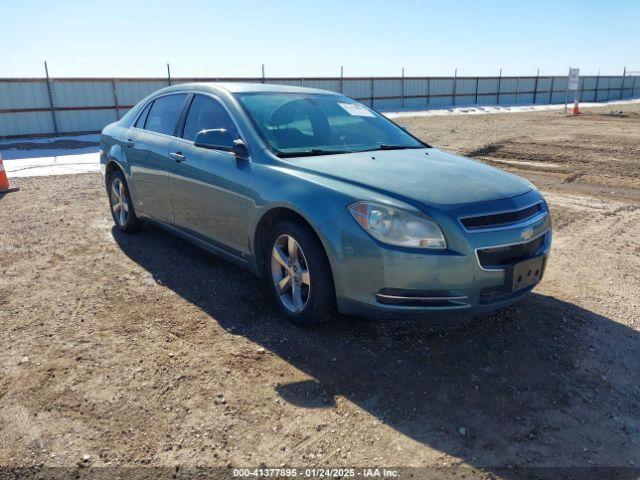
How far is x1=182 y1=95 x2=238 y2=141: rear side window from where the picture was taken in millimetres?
4219

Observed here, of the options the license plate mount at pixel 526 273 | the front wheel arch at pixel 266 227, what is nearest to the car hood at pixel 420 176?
the front wheel arch at pixel 266 227

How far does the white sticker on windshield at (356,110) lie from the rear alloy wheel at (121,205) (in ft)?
8.63

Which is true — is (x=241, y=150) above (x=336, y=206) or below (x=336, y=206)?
above

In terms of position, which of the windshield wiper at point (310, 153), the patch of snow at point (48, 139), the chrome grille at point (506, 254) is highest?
the windshield wiper at point (310, 153)

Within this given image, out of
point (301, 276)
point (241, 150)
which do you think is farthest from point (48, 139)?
point (301, 276)

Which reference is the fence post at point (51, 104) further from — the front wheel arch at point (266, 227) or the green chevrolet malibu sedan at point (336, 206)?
the front wheel arch at point (266, 227)

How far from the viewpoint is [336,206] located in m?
3.18

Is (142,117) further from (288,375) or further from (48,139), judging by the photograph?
(48,139)

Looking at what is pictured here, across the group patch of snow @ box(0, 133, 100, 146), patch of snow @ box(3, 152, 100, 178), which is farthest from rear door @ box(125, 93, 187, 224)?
patch of snow @ box(0, 133, 100, 146)

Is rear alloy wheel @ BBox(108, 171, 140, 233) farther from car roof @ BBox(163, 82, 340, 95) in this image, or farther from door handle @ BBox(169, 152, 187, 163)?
car roof @ BBox(163, 82, 340, 95)

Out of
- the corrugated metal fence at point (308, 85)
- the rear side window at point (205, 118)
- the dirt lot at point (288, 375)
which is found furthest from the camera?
the corrugated metal fence at point (308, 85)

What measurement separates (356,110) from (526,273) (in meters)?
2.26

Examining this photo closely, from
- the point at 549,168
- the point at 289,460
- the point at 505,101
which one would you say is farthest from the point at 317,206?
the point at 505,101

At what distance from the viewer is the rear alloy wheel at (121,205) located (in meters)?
5.78
